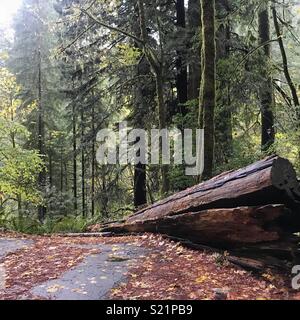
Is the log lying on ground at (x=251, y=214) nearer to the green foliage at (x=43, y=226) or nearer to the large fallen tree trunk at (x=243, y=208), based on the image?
the large fallen tree trunk at (x=243, y=208)

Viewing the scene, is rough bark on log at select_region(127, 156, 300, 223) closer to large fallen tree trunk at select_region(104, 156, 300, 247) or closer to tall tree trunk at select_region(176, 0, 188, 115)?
large fallen tree trunk at select_region(104, 156, 300, 247)

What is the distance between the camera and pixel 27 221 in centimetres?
1309

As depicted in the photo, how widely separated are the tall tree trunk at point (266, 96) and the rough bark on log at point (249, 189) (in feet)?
19.3

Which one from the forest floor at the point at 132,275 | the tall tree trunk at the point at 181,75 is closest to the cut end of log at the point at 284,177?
the forest floor at the point at 132,275

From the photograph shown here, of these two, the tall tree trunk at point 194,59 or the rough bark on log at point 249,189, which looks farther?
the tall tree trunk at point 194,59

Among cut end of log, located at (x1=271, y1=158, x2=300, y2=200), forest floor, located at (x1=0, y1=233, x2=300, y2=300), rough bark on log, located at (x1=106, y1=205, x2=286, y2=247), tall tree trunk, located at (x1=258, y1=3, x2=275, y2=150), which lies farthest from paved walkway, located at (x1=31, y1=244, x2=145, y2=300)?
tall tree trunk, located at (x1=258, y1=3, x2=275, y2=150)

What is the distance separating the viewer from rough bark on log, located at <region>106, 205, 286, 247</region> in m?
5.52

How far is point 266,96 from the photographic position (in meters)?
13.6

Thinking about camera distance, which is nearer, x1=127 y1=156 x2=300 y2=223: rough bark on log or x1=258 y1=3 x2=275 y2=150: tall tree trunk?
x1=127 y1=156 x2=300 y2=223: rough bark on log

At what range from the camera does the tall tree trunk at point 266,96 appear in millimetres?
13025

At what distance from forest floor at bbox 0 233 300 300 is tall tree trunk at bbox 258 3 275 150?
6816 millimetres

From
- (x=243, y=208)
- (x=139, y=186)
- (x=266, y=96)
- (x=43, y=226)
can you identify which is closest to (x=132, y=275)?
(x=243, y=208)

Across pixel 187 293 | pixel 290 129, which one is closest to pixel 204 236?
pixel 187 293

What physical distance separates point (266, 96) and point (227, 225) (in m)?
Result: 8.55
